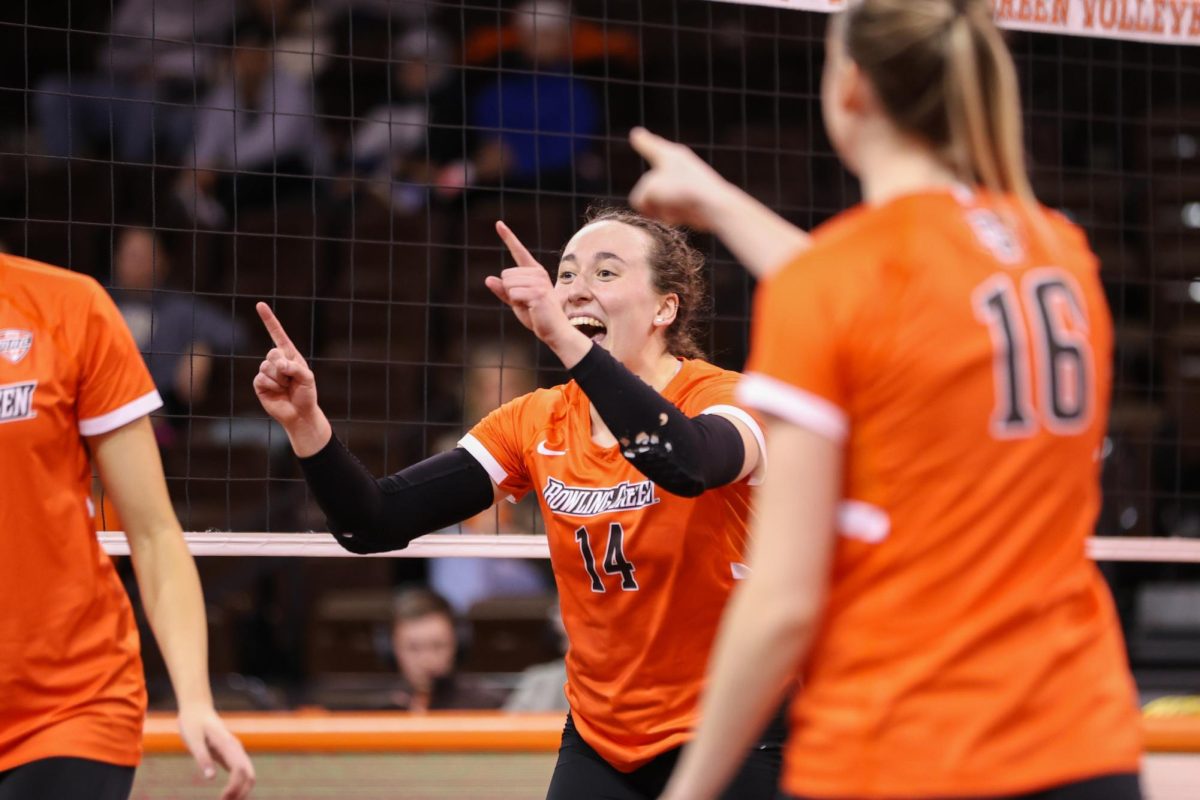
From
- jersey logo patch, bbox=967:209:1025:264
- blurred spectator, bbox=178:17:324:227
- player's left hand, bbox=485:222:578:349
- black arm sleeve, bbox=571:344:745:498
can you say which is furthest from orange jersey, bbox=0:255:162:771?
blurred spectator, bbox=178:17:324:227

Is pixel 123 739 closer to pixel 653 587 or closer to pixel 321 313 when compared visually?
pixel 653 587

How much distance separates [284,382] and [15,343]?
67 centimetres

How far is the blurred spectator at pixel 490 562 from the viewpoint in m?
7.00

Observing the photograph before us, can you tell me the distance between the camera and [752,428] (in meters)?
2.96

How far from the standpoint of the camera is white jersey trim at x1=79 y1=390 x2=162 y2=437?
2375 millimetres

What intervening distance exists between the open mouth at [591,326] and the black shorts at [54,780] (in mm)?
1500

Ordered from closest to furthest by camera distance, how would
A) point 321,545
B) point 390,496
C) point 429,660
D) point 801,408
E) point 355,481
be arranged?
1. point 801,408
2. point 355,481
3. point 390,496
4. point 321,545
5. point 429,660

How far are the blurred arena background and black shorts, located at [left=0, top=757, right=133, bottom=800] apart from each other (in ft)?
13.0

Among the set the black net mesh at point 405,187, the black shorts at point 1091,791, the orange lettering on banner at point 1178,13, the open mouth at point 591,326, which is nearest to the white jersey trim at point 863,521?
the black shorts at point 1091,791

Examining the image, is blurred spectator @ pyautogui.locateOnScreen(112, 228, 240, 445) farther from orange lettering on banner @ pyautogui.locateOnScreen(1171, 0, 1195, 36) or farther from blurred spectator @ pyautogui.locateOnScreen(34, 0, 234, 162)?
orange lettering on banner @ pyautogui.locateOnScreen(1171, 0, 1195, 36)

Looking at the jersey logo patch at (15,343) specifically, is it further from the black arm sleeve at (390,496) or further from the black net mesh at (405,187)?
the black net mesh at (405,187)

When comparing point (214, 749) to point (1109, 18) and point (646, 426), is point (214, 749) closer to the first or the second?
point (646, 426)

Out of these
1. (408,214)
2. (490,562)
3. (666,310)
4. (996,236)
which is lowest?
(490,562)

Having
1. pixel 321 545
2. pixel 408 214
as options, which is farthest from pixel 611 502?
pixel 408 214
